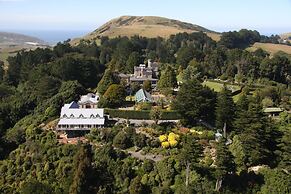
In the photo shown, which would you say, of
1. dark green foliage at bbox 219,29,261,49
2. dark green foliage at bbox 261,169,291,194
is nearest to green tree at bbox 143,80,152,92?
dark green foliage at bbox 261,169,291,194

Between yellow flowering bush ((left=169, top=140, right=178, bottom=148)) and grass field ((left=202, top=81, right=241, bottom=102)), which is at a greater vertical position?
grass field ((left=202, top=81, right=241, bottom=102))

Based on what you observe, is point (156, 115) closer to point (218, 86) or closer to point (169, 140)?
point (169, 140)

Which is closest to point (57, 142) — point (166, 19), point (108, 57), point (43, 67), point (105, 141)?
point (105, 141)

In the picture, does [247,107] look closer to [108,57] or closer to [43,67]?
[43,67]

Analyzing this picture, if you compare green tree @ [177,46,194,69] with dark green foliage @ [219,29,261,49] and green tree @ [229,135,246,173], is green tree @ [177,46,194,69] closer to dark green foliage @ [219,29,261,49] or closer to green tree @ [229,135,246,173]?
dark green foliage @ [219,29,261,49]

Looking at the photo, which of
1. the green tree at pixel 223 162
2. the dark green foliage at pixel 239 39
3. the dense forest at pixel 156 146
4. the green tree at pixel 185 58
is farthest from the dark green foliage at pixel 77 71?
the dark green foliage at pixel 239 39

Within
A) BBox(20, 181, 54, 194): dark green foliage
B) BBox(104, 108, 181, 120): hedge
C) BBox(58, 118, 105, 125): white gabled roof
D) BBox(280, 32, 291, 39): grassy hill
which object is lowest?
BBox(20, 181, 54, 194): dark green foliage

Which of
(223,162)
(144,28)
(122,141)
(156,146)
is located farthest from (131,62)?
(144,28)
